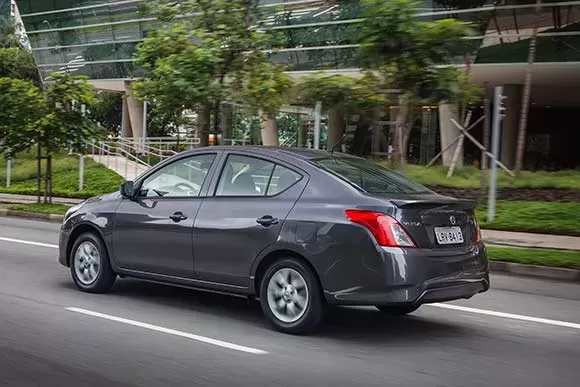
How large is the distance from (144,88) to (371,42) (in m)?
5.03

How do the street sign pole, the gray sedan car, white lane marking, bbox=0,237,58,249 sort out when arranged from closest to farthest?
the gray sedan car < white lane marking, bbox=0,237,58,249 < the street sign pole

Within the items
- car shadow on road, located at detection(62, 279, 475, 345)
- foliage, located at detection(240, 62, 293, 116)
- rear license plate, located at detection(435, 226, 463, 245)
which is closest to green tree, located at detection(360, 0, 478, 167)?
foliage, located at detection(240, 62, 293, 116)

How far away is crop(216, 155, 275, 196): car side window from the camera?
7.22 metres

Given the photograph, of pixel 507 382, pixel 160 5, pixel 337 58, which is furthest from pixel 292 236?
pixel 337 58

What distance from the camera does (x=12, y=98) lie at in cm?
1975

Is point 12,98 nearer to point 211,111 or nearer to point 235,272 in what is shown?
point 211,111

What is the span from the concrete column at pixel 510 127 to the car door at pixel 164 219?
79.3ft

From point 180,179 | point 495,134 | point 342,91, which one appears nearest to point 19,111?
point 342,91

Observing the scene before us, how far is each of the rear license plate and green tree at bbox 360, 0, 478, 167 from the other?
6.54 metres

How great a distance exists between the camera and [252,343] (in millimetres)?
6523

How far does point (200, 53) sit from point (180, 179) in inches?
285

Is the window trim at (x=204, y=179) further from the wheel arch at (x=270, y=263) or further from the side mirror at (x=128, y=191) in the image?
the wheel arch at (x=270, y=263)

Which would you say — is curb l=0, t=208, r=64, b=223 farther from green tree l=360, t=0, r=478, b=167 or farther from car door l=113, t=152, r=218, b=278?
car door l=113, t=152, r=218, b=278

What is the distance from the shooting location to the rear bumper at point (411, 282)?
6.23 meters
